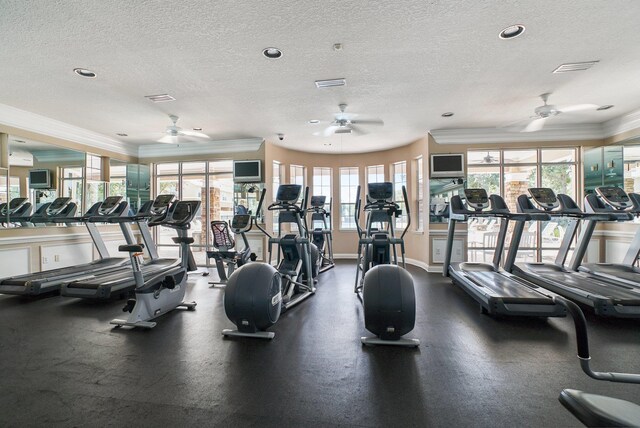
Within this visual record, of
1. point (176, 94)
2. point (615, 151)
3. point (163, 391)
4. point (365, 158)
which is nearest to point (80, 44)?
point (176, 94)

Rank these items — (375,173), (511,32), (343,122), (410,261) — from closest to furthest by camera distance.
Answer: (511,32) < (343,122) < (410,261) < (375,173)

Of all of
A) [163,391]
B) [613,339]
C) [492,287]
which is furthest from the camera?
[492,287]

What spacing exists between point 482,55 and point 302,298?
3.80 metres

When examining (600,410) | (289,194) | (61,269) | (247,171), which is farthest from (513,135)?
(61,269)

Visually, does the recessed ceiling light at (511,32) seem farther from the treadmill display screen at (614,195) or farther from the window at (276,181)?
the window at (276,181)

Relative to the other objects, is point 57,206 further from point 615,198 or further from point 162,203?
point 615,198

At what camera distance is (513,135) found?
645 cm

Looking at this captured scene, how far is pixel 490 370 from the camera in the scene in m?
2.41

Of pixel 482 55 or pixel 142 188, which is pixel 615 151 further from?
pixel 142 188

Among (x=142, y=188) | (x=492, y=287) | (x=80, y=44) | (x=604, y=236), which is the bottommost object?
(x=492, y=287)

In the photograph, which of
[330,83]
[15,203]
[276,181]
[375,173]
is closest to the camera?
[330,83]

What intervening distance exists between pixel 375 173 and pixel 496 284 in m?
5.08

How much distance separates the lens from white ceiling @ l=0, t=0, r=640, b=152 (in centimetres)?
269

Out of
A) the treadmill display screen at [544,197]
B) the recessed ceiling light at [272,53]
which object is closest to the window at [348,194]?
the treadmill display screen at [544,197]
